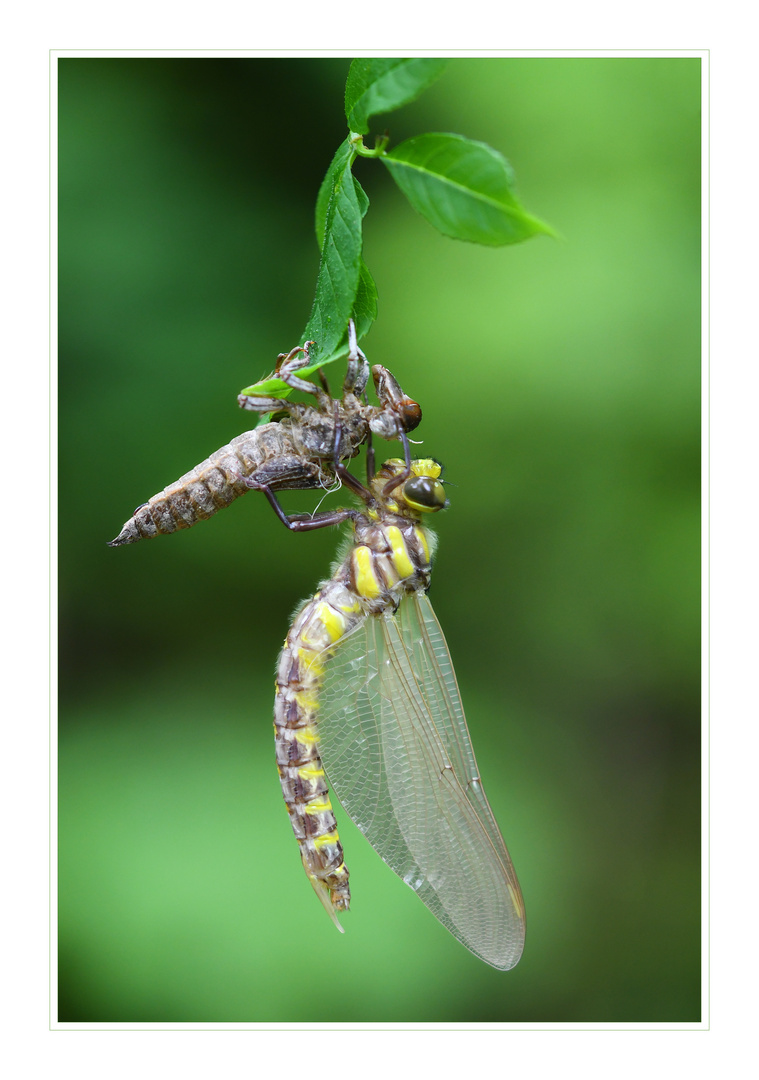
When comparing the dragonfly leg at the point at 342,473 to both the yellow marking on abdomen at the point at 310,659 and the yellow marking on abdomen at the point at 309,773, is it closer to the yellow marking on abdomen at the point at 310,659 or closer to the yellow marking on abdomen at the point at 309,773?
the yellow marking on abdomen at the point at 310,659

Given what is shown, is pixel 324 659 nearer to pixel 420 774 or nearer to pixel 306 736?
pixel 306 736

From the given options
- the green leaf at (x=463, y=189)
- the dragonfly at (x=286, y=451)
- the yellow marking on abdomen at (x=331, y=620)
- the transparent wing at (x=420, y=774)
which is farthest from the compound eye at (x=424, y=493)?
the green leaf at (x=463, y=189)

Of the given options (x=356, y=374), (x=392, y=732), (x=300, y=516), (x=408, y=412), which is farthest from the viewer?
(x=392, y=732)

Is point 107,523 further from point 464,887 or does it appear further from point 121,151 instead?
point 464,887

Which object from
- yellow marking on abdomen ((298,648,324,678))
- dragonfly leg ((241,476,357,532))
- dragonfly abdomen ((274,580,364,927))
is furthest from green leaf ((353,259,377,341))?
yellow marking on abdomen ((298,648,324,678))

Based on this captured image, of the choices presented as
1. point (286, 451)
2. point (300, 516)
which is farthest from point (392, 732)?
point (286, 451)

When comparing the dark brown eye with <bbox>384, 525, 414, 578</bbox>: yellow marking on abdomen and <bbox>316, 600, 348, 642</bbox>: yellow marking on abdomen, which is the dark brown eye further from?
<bbox>316, 600, 348, 642</bbox>: yellow marking on abdomen

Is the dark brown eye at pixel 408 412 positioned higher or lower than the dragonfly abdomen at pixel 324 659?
higher
